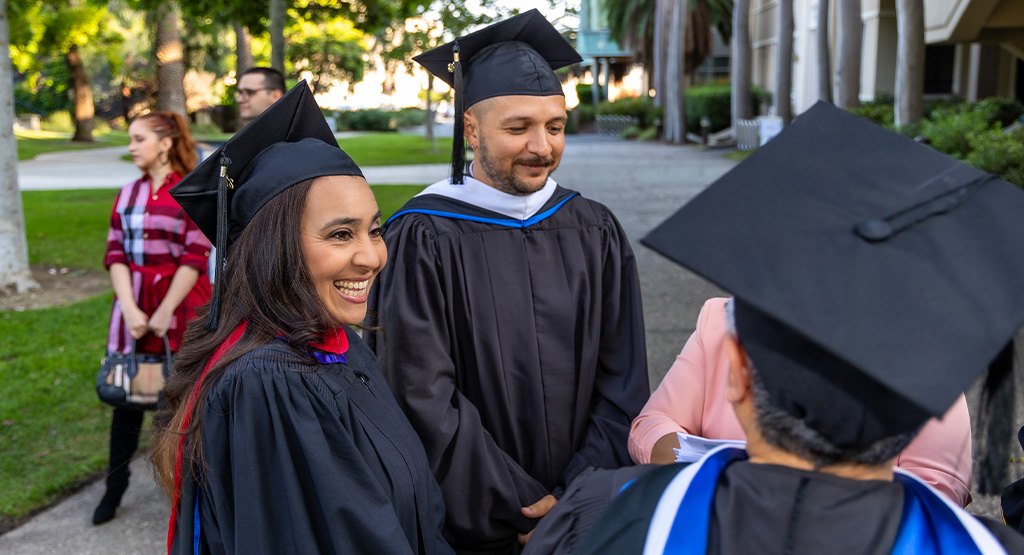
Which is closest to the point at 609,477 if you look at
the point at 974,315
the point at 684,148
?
the point at 974,315

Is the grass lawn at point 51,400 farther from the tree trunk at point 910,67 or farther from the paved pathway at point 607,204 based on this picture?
the tree trunk at point 910,67

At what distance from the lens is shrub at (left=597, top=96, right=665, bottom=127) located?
34.0 m

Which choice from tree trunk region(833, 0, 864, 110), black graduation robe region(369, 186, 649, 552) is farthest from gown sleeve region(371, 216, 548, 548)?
tree trunk region(833, 0, 864, 110)

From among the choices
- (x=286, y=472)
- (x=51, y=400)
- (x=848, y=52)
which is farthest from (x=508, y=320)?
(x=848, y=52)

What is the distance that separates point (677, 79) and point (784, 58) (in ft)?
22.4

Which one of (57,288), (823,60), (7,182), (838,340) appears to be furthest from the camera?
(823,60)

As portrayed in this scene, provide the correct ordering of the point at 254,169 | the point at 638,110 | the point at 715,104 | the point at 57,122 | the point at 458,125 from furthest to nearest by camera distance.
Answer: the point at 57,122 → the point at 638,110 → the point at 715,104 → the point at 458,125 → the point at 254,169

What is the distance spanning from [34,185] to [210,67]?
107 feet

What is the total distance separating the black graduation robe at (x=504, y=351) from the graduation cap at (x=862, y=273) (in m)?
1.27

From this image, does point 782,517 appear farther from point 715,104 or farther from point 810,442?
point 715,104

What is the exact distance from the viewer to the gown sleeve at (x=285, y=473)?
1707 mm

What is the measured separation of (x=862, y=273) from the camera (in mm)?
1142

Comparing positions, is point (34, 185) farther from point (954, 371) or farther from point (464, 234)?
point (954, 371)

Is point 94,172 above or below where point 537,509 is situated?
above
